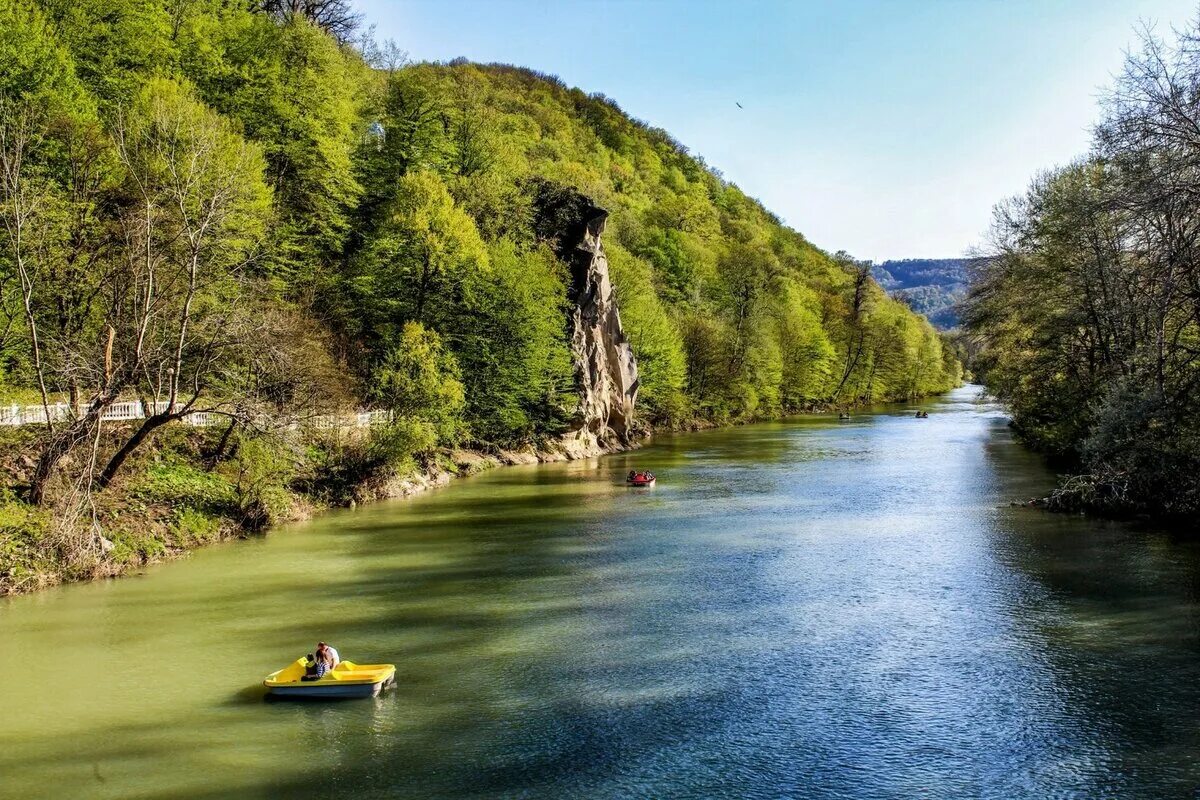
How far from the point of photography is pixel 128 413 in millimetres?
27203

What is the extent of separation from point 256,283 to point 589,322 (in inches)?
1071

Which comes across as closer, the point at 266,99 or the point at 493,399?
the point at 266,99

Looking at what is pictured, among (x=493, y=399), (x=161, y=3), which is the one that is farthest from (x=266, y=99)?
(x=493, y=399)

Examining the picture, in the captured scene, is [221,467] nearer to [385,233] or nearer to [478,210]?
[385,233]

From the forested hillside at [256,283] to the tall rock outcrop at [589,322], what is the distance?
4.59ft

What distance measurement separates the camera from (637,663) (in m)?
15.2

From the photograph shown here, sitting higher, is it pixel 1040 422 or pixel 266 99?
pixel 266 99

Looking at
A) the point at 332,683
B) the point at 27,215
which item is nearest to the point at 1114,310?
the point at 332,683

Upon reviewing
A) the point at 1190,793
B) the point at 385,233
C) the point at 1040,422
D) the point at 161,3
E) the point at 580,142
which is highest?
the point at 580,142

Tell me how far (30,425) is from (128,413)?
3.20 m

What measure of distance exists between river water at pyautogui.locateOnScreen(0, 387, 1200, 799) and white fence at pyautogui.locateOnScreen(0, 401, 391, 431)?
15.2ft

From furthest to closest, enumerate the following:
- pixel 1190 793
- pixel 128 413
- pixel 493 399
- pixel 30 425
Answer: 1. pixel 493 399
2. pixel 128 413
3. pixel 30 425
4. pixel 1190 793

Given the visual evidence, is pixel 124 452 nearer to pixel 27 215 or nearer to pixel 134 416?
pixel 134 416

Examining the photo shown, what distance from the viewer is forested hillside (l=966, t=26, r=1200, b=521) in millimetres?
17578
